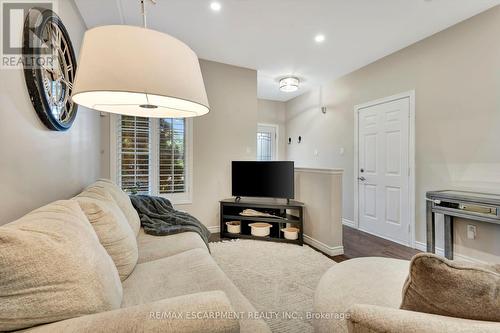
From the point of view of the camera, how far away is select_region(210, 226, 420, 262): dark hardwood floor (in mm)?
2900

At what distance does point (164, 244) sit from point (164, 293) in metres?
0.75

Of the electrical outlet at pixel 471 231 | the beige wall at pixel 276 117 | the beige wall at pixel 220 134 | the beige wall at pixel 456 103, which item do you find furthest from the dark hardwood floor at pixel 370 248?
the beige wall at pixel 276 117

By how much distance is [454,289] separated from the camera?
622 millimetres

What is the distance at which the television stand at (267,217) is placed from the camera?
3.20 metres

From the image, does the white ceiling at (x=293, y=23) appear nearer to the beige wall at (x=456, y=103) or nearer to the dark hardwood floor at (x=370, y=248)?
the beige wall at (x=456, y=103)

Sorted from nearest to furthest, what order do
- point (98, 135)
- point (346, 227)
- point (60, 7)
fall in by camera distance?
point (60, 7)
point (98, 135)
point (346, 227)

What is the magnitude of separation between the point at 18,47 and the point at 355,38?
130 inches

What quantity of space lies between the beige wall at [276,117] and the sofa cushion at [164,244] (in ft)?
13.8

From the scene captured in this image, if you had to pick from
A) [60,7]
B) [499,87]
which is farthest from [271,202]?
[60,7]

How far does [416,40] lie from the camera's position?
306cm

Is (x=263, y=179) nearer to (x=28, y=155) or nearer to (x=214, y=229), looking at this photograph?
(x=214, y=229)

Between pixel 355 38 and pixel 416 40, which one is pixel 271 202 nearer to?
pixel 355 38

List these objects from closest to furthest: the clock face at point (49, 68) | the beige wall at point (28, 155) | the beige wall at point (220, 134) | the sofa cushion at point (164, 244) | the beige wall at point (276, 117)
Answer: the beige wall at point (28, 155) → the clock face at point (49, 68) → the sofa cushion at point (164, 244) → the beige wall at point (220, 134) → the beige wall at point (276, 117)

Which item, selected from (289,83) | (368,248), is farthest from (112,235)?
(289,83)
